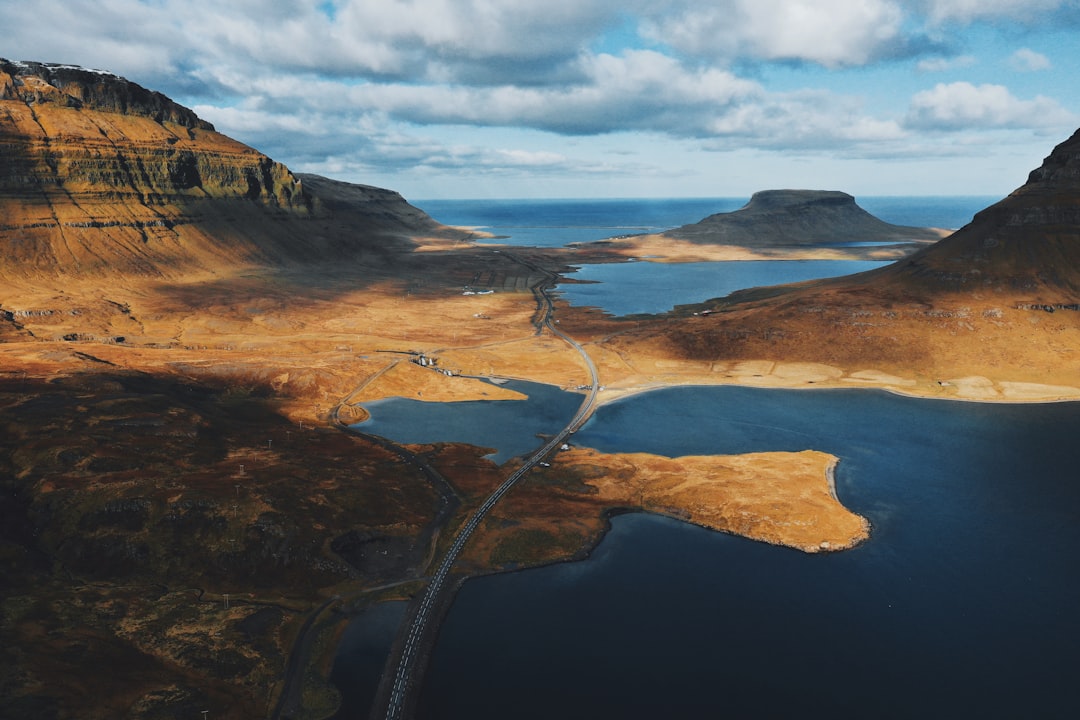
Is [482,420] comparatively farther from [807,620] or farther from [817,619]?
[817,619]

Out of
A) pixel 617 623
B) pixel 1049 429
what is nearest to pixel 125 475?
pixel 617 623

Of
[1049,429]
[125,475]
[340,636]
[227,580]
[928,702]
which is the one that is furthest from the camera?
[1049,429]

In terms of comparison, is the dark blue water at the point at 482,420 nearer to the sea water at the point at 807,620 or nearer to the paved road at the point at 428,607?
the paved road at the point at 428,607

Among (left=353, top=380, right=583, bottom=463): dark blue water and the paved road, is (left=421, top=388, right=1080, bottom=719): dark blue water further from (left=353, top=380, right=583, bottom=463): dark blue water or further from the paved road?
(left=353, top=380, right=583, bottom=463): dark blue water

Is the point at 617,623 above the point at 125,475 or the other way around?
the other way around

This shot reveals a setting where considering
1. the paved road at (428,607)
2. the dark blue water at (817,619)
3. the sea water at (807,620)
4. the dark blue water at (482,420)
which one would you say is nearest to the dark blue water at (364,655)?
the sea water at (807,620)

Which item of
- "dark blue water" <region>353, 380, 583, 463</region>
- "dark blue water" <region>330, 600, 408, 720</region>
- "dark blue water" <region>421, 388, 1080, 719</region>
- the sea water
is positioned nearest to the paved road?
"dark blue water" <region>330, 600, 408, 720</region>

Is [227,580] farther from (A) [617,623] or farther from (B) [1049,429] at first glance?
(B) [1049,429]
